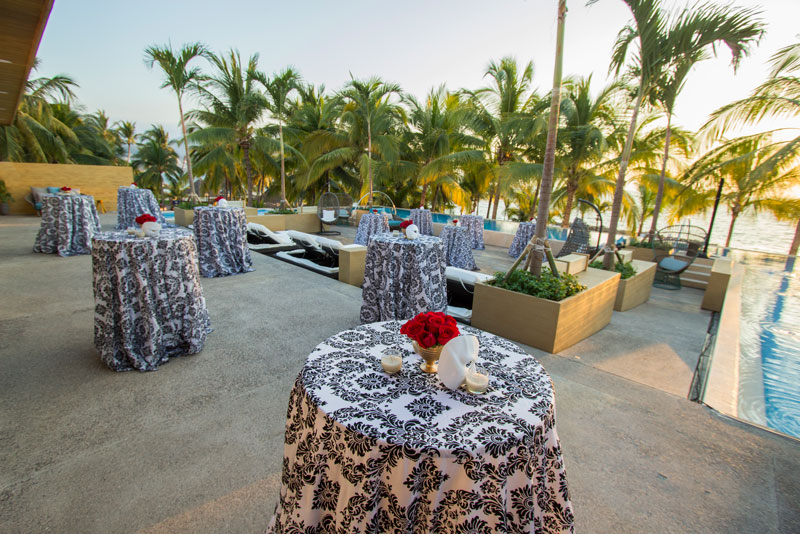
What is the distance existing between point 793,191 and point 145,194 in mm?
16566

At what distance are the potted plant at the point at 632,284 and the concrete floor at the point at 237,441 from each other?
1.42 metres

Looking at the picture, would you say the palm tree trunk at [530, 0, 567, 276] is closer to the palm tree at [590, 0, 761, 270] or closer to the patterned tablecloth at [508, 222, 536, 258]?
the palm tree at [590, 0, 761, 270]

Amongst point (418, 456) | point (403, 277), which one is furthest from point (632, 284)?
point (418, 456)

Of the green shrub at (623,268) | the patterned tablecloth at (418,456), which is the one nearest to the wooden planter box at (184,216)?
the green shrub at (623,268)

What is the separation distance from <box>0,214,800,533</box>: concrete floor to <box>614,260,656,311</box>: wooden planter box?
1410 millimetres

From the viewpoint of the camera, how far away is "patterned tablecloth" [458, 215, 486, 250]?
9258 mm

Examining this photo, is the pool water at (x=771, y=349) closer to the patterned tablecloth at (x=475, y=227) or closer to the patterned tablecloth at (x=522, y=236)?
the patterned tablecloth at (x=522, y=236)

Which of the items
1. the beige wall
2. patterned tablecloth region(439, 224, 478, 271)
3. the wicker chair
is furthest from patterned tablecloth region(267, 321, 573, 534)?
the beige wall

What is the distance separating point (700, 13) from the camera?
3.80 meters

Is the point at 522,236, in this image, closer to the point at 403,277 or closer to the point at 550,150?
the point at 550,150

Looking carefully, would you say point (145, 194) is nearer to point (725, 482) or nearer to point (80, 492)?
point (80, 492)

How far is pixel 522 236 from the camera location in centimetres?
886

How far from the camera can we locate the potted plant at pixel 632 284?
4781 millimetres

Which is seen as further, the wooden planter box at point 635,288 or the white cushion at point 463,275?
the wooden planter box at point 635,288
